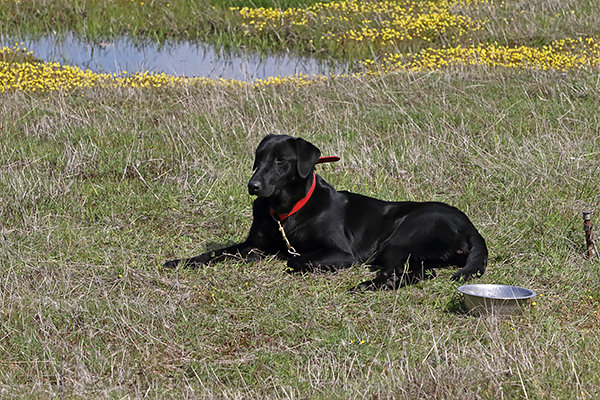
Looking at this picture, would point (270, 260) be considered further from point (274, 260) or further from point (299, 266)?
point (299, 266)

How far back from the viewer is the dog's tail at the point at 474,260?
13.3 feet

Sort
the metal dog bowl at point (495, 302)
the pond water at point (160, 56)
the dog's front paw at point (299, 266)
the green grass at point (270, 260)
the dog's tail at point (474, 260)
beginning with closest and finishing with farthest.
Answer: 1. the green grass at point (270, 260)
2. the metal dog bowl at point (495, 302)
3. the dog's tail at point (474, 260)
4. the dog's front paw at point (299, 266)
5. the pond water at point (160, 56)

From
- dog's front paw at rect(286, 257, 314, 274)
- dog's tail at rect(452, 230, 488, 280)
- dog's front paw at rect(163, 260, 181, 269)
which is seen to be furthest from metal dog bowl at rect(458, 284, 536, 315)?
dog's front paw at rect(163, 260, 181, 269)

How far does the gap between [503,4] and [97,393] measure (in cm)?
1376

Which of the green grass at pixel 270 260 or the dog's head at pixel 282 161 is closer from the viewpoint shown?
the green grass at pixel 270 260

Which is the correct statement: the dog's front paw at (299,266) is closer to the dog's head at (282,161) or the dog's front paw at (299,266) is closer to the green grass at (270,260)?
the green grass at (270,260)

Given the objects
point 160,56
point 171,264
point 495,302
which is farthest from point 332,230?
point 160,56

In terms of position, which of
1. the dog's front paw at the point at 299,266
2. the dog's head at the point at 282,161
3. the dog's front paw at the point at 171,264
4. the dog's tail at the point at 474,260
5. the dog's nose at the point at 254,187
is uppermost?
the dog's head at the point at 282,161

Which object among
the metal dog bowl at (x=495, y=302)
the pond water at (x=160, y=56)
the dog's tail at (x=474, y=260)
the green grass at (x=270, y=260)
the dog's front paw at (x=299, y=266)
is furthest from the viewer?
the pond water at (x=160, y=56)

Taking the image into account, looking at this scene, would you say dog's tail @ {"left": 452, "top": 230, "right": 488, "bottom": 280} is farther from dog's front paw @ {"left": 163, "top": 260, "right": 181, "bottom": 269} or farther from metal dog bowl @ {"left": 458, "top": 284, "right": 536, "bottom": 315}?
dog's front paw @ {"left": 163, "top": 260, "right": 181, "bottom": 269}

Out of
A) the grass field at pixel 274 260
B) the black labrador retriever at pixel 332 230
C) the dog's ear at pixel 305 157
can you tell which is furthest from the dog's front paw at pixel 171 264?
the dog's ear at pixel 305 157

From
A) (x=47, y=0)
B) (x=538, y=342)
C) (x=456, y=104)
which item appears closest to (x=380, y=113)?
(x=456, y=104)

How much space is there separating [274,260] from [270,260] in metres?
0.05

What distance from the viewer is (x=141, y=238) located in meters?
4.73
